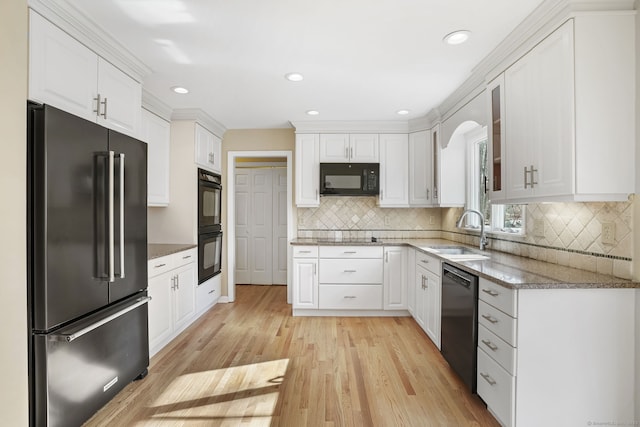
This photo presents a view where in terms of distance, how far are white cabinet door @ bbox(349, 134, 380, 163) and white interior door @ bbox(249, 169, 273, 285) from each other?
1936 millimetres

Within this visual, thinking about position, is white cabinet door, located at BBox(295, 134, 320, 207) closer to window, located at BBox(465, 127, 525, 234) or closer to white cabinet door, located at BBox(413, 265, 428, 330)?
white cabinet door, located at BBox(413, 265, 428, 330)

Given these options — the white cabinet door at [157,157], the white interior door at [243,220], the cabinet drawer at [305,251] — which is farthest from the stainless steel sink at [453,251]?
the white interior door at [243,220]

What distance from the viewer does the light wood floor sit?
199 centimetres

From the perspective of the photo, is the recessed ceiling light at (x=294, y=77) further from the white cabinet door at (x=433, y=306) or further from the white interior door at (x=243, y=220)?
the white interior door at (x=243, y=220)

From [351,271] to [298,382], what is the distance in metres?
1.63

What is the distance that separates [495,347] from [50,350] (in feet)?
7.64

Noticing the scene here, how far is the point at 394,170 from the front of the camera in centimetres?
412

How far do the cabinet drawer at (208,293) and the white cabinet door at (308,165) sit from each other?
1.46 meters

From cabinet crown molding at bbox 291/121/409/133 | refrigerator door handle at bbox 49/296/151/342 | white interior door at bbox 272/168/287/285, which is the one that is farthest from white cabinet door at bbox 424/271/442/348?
white interior door at bbox 272/168/287/285

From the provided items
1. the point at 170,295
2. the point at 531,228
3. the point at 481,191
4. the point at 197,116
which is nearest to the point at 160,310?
the point at 170,295

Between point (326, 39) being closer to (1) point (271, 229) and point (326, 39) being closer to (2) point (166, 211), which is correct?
(2) point (166, 211)

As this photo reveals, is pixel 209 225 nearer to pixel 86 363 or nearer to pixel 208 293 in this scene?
pixel 208 293

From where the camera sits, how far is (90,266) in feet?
6.16

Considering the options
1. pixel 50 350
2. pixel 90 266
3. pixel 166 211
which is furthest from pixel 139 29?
pixel 166 211
